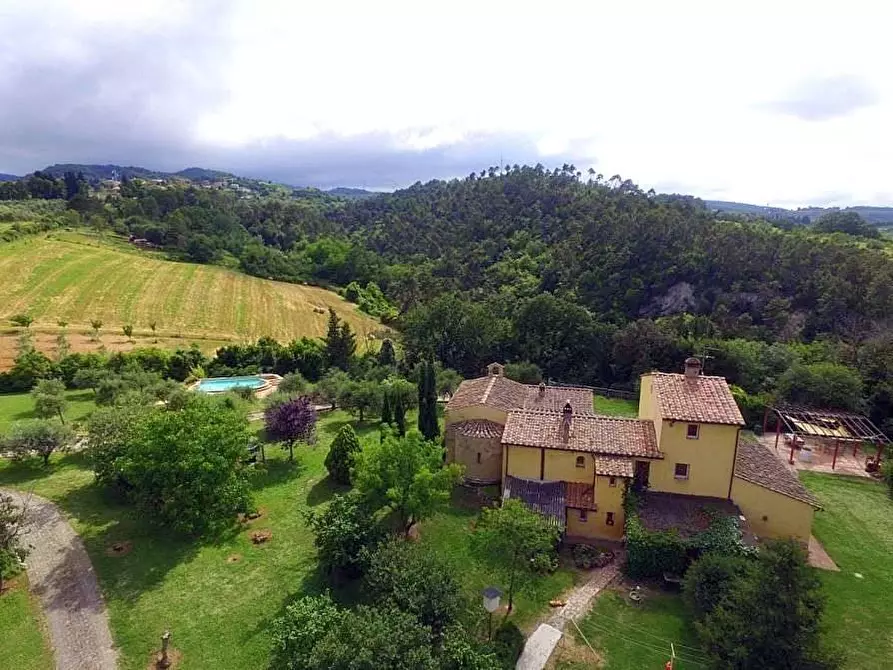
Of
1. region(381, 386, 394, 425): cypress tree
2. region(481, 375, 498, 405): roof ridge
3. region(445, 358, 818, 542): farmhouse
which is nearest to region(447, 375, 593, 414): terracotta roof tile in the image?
region(481, 375, 498, 405): roof ridge

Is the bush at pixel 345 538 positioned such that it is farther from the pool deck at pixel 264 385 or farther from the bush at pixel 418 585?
the pool deck at pixel 264 385

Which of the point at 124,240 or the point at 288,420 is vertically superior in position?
the point at 124,240

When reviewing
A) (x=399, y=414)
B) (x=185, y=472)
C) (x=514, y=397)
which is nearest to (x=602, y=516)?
(x=514, y=397)

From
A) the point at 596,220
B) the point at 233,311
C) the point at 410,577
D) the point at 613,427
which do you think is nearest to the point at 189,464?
the point at 410,577

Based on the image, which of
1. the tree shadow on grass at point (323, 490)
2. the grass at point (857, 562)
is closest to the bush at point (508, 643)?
the grass at point (857, 562)

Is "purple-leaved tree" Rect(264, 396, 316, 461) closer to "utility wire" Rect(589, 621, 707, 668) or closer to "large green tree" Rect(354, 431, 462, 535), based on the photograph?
"large green tree" Rect(354, 431, 462, 535)

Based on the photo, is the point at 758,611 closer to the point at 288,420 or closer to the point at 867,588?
the point at 867,588

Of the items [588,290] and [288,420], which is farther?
[588,290]
